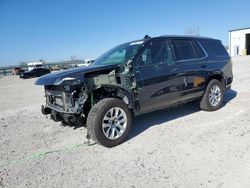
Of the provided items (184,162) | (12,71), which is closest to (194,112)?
(184,162)

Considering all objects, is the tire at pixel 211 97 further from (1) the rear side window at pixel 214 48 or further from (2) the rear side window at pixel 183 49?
(2) the rear side window at pixel 183 49

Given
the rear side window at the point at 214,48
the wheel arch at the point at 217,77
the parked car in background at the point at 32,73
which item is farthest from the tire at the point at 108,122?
the parked car in background at the point at 32,73

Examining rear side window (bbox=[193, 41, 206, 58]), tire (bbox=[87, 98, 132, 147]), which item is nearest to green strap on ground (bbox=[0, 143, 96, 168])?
tire (bbox=[87, 98, 132, 147])

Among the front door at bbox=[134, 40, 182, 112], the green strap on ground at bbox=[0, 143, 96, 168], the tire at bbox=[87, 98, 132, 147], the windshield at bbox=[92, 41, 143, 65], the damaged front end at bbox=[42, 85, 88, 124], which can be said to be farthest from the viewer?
the windshield at bbox=[92, 41, 143, 65]

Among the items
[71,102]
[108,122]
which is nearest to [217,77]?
[108,122]

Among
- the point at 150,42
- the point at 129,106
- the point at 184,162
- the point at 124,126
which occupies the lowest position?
the point at 184,162

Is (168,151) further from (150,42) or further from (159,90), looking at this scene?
(150,42)

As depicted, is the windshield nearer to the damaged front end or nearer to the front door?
the front door

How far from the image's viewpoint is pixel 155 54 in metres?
5.07

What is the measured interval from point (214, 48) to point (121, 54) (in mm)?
2803

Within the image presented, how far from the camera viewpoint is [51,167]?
377cm

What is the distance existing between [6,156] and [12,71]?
132 ft

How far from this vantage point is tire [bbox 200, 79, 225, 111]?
614 cm

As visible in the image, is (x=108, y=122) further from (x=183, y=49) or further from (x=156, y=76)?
(x=183, y=49)
